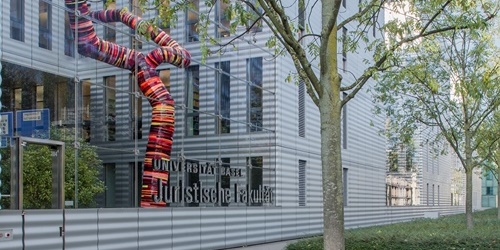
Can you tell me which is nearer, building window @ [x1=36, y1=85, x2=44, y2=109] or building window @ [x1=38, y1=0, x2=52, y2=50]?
building window @ [x1=36, y1=85, x2=44, y2=109]

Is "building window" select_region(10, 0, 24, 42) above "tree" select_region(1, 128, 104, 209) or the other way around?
above

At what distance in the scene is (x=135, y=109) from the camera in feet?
53.6

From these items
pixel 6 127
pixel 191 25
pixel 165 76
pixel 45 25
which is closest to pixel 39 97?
pixel 6 127

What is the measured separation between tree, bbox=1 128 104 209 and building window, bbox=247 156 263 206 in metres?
7.80

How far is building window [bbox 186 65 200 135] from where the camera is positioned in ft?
61.7

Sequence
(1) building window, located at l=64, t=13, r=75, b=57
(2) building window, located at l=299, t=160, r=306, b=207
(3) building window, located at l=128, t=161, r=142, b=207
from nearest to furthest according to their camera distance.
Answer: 1. (1) building window, located at l=64, t=13, r=75, b=57
2. (3) building window, located at l=128, t=161, r=142, b=207
3. (2) building window, located at l=299, t=160, r=306, b=207

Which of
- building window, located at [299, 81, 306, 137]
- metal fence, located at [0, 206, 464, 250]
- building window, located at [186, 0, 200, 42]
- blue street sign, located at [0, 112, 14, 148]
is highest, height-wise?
building window, located at [186, 0, 200, 42]

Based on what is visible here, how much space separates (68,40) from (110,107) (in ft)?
6.45

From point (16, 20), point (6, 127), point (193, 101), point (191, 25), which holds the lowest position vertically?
point (6, 127)

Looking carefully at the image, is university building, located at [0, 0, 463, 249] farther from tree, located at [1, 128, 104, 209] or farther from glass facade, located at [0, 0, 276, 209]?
tree, located at [1, 128, 104, 209]

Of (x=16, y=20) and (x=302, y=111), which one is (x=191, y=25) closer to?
(x=16, y=20)

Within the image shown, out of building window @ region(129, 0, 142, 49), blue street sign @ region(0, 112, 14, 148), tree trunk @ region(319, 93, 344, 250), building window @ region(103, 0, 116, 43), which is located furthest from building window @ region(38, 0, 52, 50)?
tree trunk @ region(319, 93, 344, 250)

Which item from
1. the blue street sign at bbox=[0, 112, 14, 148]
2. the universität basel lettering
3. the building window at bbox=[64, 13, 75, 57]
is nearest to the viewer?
the blue street sign at bbox=[0, 112, 14, 148]

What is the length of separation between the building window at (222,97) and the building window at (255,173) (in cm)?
170
